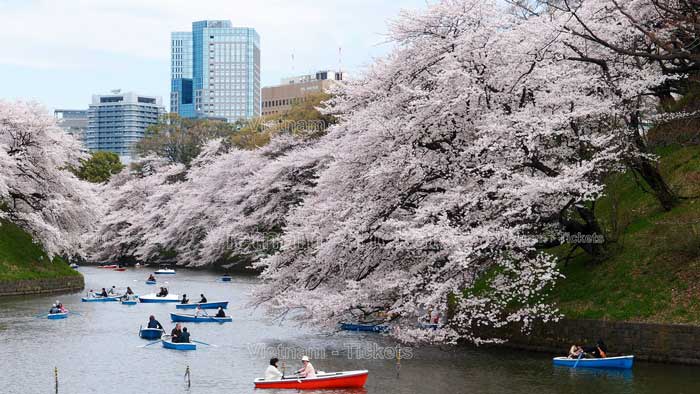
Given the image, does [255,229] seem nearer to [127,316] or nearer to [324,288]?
[127,316]

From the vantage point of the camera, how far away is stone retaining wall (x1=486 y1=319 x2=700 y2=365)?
30.4 meters

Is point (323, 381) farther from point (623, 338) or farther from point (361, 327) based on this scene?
point (361, 327)

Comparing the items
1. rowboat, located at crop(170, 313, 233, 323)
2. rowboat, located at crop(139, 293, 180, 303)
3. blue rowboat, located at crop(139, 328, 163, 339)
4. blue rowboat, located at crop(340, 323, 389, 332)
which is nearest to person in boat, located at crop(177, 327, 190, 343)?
blue rowboat, located at crop(139, 328, 163, 339)

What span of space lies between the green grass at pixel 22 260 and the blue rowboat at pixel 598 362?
42.2 m

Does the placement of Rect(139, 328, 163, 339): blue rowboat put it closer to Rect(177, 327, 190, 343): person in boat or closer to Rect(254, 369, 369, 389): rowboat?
Rect(177, 327, 190, 343): person in boat

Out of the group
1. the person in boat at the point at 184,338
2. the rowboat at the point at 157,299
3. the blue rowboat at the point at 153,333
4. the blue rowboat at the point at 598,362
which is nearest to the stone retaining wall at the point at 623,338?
the blue rowboat at the point at 598,362

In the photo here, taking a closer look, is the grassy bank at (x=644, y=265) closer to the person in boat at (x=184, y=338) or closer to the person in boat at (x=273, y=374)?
the person in boat at (x=273, y=374)

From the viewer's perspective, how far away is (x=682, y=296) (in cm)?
3191

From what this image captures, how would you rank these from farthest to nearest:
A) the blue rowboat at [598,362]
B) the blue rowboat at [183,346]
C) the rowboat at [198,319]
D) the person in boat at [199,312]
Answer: the person in boat at [199,312], the rowboat at [198,319], the blue rowboat at [183,346], the blue rowboat at [598,362]

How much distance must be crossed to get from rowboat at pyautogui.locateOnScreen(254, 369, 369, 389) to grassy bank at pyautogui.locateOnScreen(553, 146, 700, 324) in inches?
381

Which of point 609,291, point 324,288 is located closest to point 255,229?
point 324,288

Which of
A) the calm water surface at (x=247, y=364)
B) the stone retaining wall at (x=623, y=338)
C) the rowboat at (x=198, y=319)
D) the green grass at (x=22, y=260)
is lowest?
the calm water surface at (x=247, y=364)

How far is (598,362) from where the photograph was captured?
3077cm

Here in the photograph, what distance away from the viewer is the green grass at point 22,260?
62.3m
